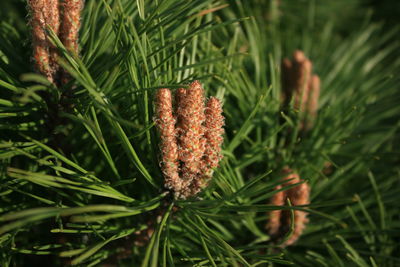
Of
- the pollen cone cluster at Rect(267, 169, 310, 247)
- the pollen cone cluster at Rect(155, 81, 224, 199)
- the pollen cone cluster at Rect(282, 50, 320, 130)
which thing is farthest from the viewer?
the pollen cone cluster at Rect(282, 50, 320, 130)

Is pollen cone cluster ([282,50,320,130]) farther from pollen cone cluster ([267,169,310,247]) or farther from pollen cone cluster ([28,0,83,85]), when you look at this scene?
pollen cone cluster ([28,0,83,85])

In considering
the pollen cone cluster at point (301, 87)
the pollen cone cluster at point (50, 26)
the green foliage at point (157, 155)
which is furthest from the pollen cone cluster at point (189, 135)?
the pollen cone cluster at point (301, 87)

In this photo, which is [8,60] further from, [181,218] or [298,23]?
[298,23]

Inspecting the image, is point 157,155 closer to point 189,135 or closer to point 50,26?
point 189,135

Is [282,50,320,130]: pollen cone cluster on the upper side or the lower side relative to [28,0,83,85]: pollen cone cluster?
lower

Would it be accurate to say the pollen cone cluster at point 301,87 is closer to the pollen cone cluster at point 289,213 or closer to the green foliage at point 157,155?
the green foliage at point 157,155

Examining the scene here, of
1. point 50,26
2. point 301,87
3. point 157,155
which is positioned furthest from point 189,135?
point 301,87

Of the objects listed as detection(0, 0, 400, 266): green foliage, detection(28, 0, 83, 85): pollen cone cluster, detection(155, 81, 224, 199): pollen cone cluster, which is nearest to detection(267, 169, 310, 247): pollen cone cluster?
detection(0, 0, 400, 266): green foliage
